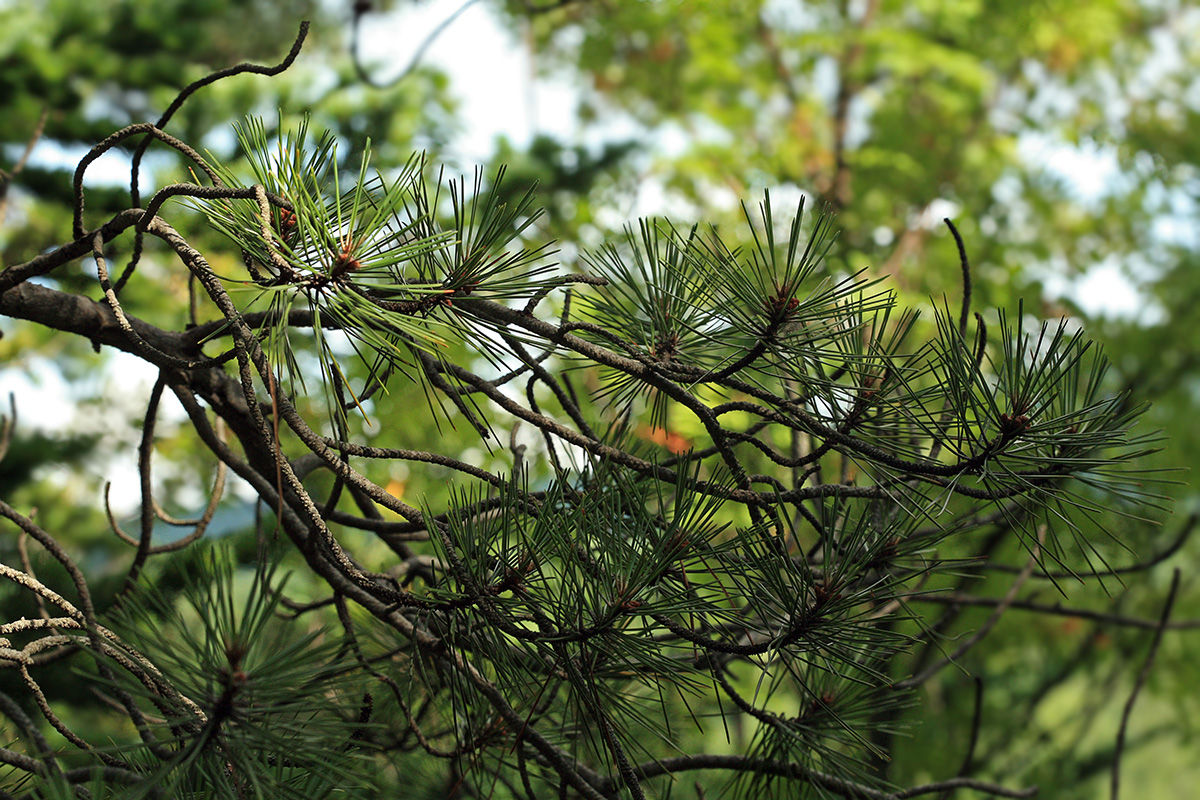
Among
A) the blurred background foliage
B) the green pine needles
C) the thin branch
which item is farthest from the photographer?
the blurred background foliage

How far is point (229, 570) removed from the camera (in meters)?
0.41

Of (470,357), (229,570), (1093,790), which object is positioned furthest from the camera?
(1093,790)

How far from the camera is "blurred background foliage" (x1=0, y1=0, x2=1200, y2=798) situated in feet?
6.90

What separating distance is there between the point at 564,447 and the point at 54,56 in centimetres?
257

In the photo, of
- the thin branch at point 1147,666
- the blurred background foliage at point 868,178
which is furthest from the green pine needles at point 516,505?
the blurred background foliage at point 868,178

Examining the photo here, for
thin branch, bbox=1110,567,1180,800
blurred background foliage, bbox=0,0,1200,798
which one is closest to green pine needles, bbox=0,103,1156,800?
thin branch, bbox=1110,567,1180,800

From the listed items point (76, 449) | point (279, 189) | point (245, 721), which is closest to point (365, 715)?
point (245, 721)

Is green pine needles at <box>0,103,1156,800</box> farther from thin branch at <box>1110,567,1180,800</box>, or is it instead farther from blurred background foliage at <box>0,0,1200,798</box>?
blurred background foliage at <box>0,0,1200,798</box>

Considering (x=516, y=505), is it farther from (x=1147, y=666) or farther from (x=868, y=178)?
(x=868, y=178)

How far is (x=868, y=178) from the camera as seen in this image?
8.68 feet

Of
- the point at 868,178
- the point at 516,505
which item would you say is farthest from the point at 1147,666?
the point at 868,178

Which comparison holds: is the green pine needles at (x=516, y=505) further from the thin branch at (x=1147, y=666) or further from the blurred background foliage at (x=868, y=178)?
the blurred background foliage at (x=868, y=178)

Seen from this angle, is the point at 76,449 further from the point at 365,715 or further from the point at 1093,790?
the point at 1093,790

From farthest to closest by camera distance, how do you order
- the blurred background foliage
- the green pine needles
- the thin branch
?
the blurred background foliage → the thin branch → the green pine needles
